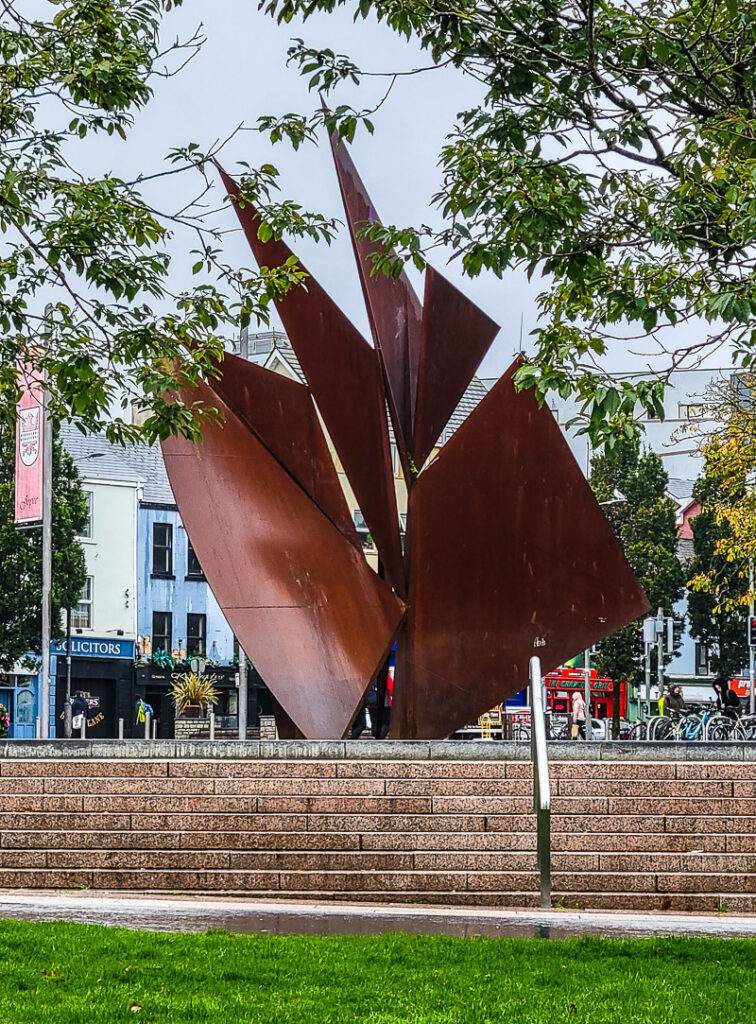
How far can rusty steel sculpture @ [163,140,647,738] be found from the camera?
1356 centimetres

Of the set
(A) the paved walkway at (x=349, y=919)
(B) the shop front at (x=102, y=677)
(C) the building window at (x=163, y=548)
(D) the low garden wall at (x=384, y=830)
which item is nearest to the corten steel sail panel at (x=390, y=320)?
(D) the low garden wall at (x=384, y=830)


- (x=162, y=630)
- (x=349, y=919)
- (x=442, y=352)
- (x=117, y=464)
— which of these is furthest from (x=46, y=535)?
(x=349, y=919)

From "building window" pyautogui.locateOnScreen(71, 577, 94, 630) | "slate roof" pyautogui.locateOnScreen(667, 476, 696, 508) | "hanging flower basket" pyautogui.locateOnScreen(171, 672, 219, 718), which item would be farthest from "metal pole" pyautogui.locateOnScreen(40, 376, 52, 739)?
"slate roof" pyautogui.locateOnScreen(667, 476, 696, 508)

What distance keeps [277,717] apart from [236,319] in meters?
6.71

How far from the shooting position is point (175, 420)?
26.7 feet

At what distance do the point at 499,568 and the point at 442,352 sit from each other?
2448 mm

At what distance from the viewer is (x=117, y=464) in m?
45.3

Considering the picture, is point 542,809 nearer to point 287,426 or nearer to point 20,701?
point 287,426

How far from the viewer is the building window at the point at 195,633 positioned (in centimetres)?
4509

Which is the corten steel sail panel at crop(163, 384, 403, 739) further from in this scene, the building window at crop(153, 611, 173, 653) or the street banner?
the building window at crop(153, 611, 173, 653)

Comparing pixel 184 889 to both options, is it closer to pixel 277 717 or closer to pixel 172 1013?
pixel 172 1013

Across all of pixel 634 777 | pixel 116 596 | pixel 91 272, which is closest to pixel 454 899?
pixel 634 777

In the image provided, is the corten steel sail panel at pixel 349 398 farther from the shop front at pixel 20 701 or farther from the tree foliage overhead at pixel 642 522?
the shop front at pixel 20 701

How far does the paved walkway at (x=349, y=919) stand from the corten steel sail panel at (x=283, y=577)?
4977 millimetres
